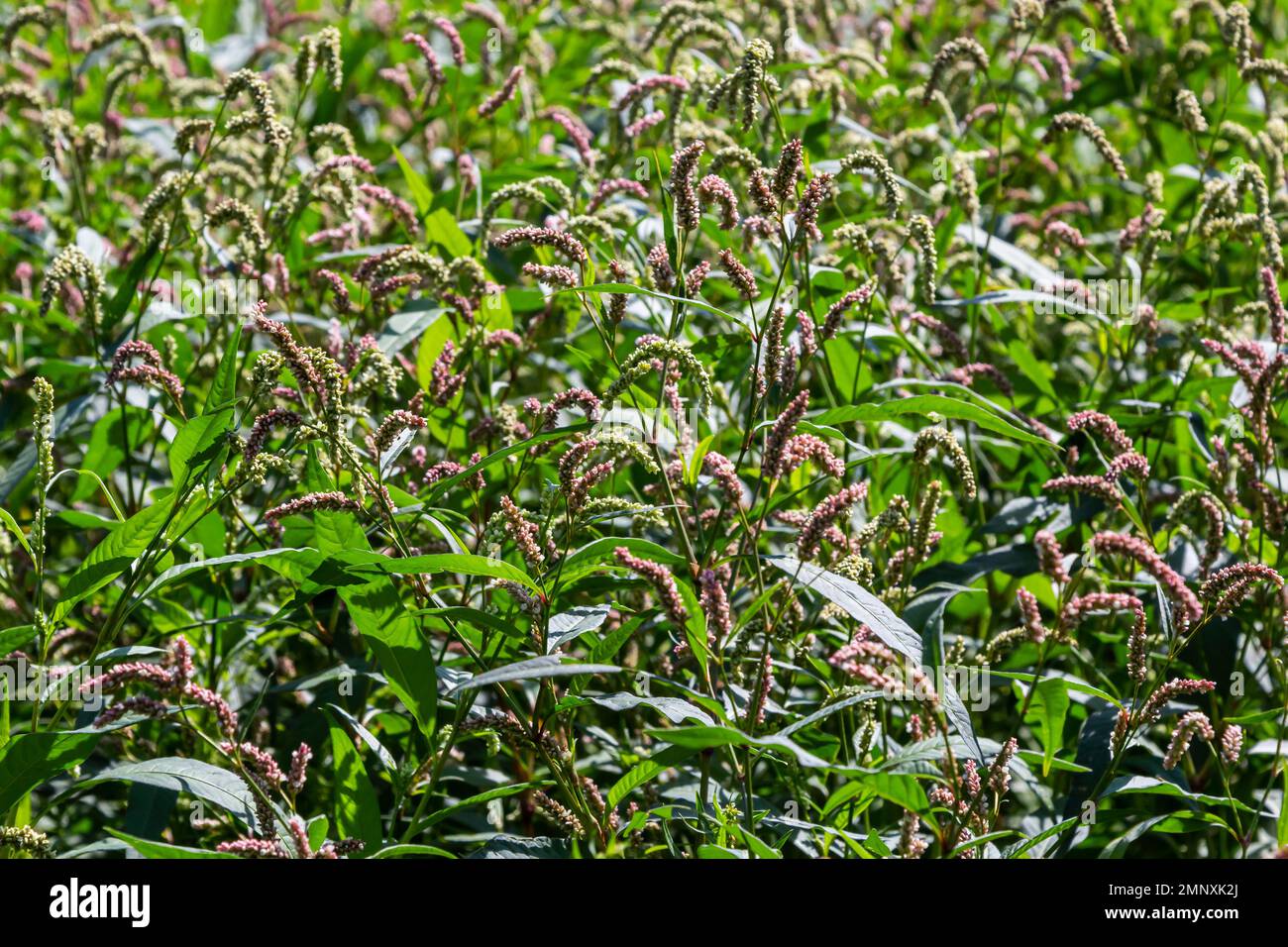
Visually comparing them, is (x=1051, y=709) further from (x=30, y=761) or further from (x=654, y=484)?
(x=30, y=761)

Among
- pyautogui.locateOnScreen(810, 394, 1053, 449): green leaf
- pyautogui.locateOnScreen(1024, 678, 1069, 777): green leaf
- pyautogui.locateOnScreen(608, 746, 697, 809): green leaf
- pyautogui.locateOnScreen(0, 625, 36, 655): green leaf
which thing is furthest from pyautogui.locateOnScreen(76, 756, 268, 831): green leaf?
pyautogui.locateOnScreen(1024, 678, 1069, 777): green leaf

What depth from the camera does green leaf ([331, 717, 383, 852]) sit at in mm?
2416

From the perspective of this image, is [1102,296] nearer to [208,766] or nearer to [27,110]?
[208,766]

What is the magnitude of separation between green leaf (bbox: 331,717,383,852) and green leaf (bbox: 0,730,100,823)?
428mm

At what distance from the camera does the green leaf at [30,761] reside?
2230 millimetres

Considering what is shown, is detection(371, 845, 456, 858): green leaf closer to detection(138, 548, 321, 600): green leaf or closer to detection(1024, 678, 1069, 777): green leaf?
detection(138, 548, 321, 600): green leaf

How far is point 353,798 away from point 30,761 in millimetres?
537

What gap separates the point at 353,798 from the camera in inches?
96.8

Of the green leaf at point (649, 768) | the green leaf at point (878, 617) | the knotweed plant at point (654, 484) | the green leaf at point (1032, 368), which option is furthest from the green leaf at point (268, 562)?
the green leaf at point (1032, 368)

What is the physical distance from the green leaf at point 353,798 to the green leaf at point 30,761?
43 cm

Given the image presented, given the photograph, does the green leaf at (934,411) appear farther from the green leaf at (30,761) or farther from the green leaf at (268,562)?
the green leaf at (30,761)

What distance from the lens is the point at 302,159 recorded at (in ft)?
15.1

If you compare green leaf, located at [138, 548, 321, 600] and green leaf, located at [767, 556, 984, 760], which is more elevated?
green leaf, located at [138, 548, 321, 600]

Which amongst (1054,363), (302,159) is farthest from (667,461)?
(302,159)
